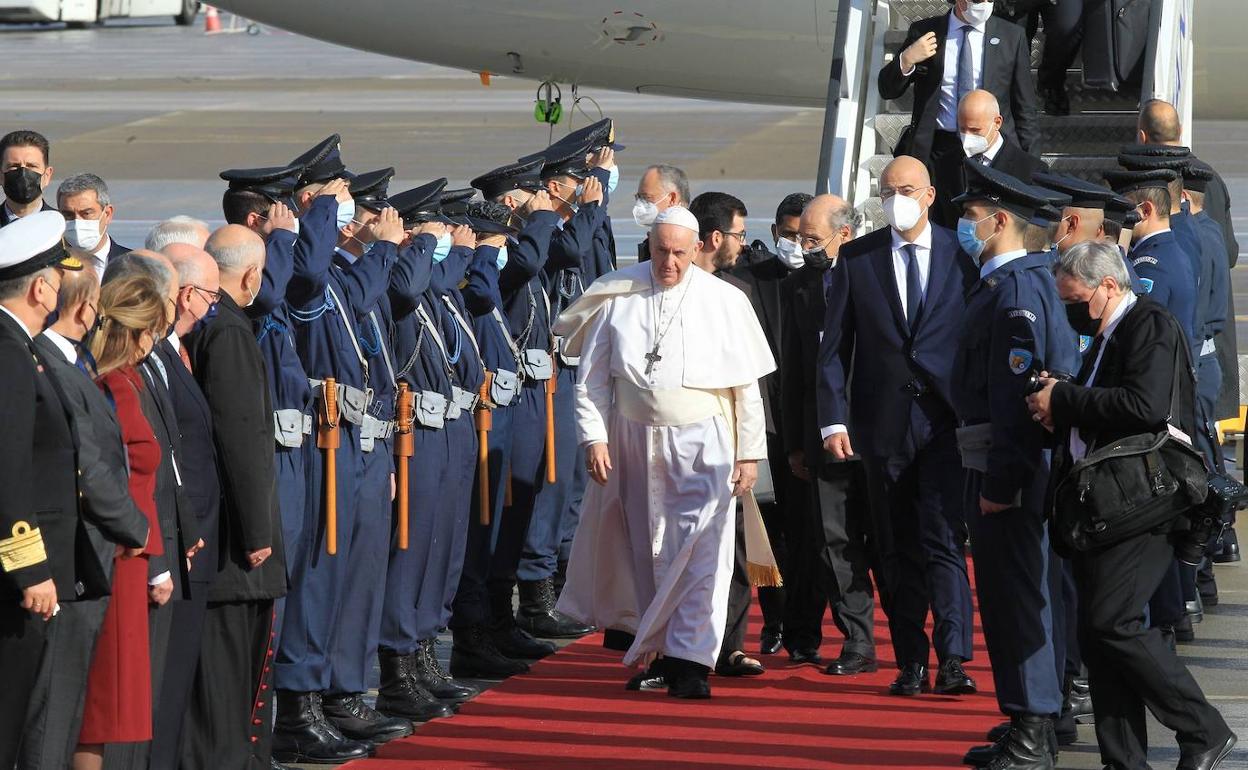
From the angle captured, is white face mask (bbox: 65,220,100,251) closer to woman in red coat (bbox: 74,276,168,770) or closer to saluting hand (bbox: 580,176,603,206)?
saluting hand (bbox: 580,176,603,206)

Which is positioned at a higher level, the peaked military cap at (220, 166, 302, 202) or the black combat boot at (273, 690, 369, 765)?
the peaked military cap at (220, 166, 302, 202)

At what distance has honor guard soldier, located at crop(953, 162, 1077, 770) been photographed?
19.1 ft

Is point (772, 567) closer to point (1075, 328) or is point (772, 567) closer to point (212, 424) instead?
point (1075, 328)

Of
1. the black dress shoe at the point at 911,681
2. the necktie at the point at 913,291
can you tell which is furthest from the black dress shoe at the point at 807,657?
the necktie at the point at 913,291

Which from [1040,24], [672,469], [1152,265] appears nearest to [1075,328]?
[1152,265]

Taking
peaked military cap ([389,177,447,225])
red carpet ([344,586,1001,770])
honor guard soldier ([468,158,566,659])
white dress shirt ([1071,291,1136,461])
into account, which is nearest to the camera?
white dress shirt ([1071,291,1136,461])

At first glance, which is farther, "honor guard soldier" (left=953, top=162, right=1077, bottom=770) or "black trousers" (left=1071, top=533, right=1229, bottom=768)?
"honor guard soldier" (left=953, top=162, right=1077, bottom=770)

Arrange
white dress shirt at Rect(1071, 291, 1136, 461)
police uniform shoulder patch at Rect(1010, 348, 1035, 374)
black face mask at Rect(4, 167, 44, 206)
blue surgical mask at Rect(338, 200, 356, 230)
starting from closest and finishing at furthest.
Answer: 1. white dress shirt at Rect(1071, 291, 1136, 461)
2. police uniform shoulder patch at Rect(1010, 348, 1035, 374)
3. blue surgical mask at Rect(338, 200, 356, 230)
4. black face mask at Rect(4, 167, 44, 206)

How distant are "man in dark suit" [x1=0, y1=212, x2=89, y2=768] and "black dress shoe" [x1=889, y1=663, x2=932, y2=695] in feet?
10.9

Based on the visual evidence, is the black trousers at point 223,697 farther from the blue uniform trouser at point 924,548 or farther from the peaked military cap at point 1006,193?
the peaked military cap at point 1006,193

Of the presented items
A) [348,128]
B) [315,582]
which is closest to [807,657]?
[315,582]

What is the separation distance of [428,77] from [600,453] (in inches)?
1500

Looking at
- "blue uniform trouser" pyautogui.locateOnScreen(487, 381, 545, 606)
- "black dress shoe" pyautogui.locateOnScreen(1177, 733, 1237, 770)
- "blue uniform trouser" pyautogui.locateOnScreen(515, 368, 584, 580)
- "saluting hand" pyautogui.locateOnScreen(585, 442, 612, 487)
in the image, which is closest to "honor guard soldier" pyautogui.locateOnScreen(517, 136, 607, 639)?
"blue uniform trouser" pyautogui.locateOnScreen(515, 368, 584, 580)

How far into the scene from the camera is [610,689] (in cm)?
733
